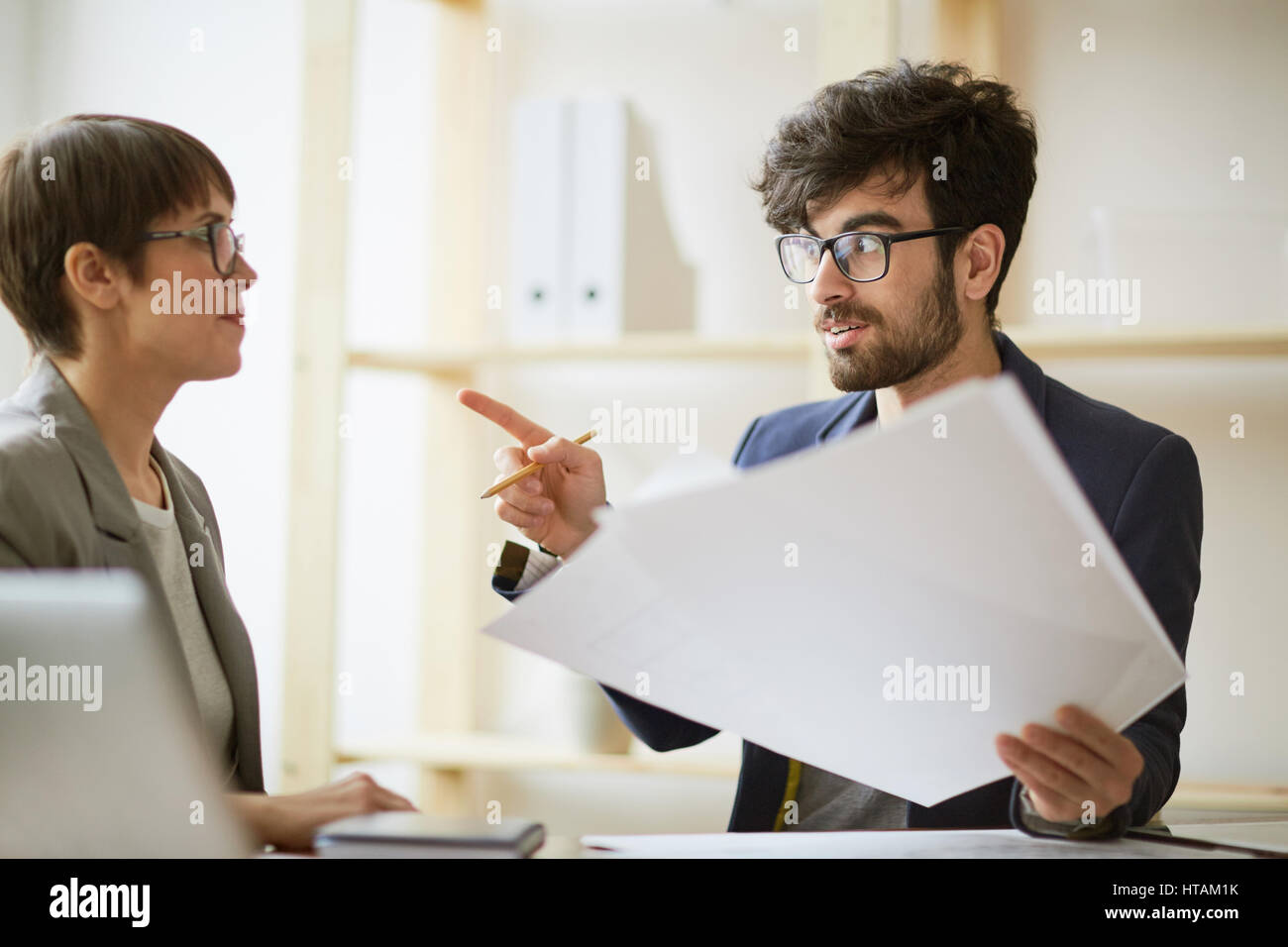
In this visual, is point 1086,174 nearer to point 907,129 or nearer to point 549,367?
point 907,129

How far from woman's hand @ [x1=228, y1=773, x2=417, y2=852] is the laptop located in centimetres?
8

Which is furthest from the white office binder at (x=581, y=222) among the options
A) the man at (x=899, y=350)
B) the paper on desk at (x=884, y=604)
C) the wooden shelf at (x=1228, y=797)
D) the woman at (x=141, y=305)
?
the paper on desk at (x=884, y=604)

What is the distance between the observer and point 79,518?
0.74 metres

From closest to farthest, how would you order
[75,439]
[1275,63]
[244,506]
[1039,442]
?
[1039,442]
[75,439]
[1275,63]
[244,506]

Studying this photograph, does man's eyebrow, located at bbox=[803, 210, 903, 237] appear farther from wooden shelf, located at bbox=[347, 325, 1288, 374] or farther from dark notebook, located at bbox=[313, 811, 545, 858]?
dark notebook, located at bbox=[313, 811, 545, 858]

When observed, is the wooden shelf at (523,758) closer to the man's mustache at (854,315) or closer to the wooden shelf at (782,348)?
the wooden shelf at (782,348)

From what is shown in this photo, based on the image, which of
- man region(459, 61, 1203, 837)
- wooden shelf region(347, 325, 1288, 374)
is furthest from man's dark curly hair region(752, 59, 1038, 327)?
wooden shelf region(347, 325, 1288, 374)

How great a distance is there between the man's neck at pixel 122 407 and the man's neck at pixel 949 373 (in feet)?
2.36

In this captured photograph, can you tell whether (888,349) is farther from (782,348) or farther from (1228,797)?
(1228,797)

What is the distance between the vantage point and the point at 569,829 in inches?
81.7

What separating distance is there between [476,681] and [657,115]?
1.13m

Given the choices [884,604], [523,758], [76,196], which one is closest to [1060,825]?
[884,604]

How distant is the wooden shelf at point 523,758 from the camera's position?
5.84 ft
